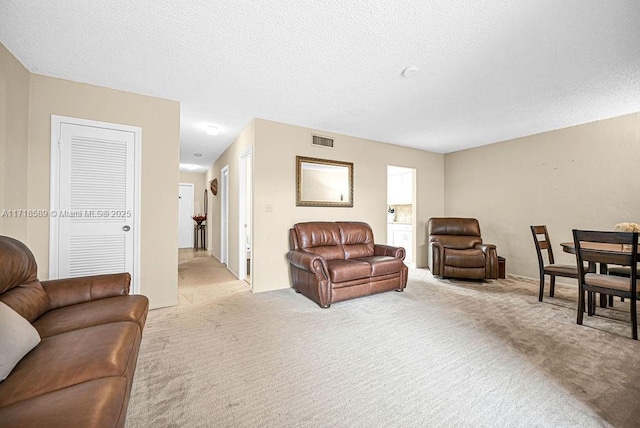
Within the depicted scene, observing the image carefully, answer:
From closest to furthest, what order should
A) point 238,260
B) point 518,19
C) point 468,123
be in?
point 518,19 < point 468,123 < point 238,260

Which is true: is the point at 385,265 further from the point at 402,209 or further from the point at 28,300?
the point at 402,209

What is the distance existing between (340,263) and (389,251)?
98cm

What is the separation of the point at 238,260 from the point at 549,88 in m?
4.80

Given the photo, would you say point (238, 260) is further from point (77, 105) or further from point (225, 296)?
point (77, 105)

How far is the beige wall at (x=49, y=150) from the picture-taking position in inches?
89.0

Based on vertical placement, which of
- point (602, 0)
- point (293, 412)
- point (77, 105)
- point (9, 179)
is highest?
point (602, 0)

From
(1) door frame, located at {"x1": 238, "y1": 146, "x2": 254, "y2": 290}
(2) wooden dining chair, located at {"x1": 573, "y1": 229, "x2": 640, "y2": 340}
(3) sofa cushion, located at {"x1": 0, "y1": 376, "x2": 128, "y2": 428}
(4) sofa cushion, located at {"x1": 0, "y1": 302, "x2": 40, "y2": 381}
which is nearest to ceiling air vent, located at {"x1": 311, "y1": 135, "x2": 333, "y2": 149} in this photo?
(1) door frame, located at {"x1": 238, "y1": 146, "x2": 254, "y2": 290}

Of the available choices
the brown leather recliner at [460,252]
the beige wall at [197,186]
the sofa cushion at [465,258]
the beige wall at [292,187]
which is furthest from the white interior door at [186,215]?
the sofa cushion at [465,258]

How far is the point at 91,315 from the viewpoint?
162 centimetres

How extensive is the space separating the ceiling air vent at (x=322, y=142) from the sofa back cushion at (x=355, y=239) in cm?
132

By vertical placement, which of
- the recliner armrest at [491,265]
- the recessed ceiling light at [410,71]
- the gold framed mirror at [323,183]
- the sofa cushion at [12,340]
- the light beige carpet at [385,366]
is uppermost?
the recessed ceiling light at [410,71]

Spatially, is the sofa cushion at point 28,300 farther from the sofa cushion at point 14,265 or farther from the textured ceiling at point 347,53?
the textured ceiling at point 347,53

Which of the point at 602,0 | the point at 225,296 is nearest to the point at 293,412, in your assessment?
the point at 225,296

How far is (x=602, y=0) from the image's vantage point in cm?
164
